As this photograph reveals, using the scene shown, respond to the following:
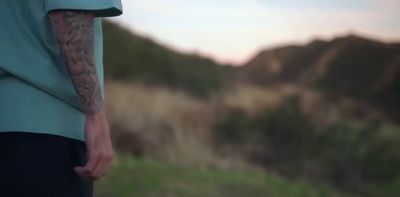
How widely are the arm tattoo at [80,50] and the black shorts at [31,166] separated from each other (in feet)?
0.46

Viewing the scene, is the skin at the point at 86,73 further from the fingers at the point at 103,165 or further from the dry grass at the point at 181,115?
the dry grass at the point at 181,115

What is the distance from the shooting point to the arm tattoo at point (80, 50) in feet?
7.54

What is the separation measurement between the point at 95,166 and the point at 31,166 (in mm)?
160

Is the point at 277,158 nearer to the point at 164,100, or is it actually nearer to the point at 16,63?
the point at 164,100

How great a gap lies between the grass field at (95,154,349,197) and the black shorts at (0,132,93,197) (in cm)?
531

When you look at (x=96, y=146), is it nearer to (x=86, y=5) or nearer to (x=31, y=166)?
(x=31, y=166)

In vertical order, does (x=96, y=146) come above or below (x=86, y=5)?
below

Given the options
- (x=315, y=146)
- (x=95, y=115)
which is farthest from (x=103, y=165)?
(x=315, y=146)

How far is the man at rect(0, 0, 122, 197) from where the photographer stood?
2.31m

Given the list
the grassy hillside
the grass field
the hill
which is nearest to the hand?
the grass field

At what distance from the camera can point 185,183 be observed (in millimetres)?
8742

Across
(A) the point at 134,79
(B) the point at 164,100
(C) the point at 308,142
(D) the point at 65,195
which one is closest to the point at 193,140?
(C) the point at 308,142

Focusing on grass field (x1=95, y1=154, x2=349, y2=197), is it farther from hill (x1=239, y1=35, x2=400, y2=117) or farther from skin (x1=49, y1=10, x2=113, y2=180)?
hill (x1=239, y1=35, x2=400, y2=117)

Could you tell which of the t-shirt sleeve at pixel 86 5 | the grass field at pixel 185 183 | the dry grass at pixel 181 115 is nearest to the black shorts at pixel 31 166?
the t-shirt sleeve at pixel 86 5
